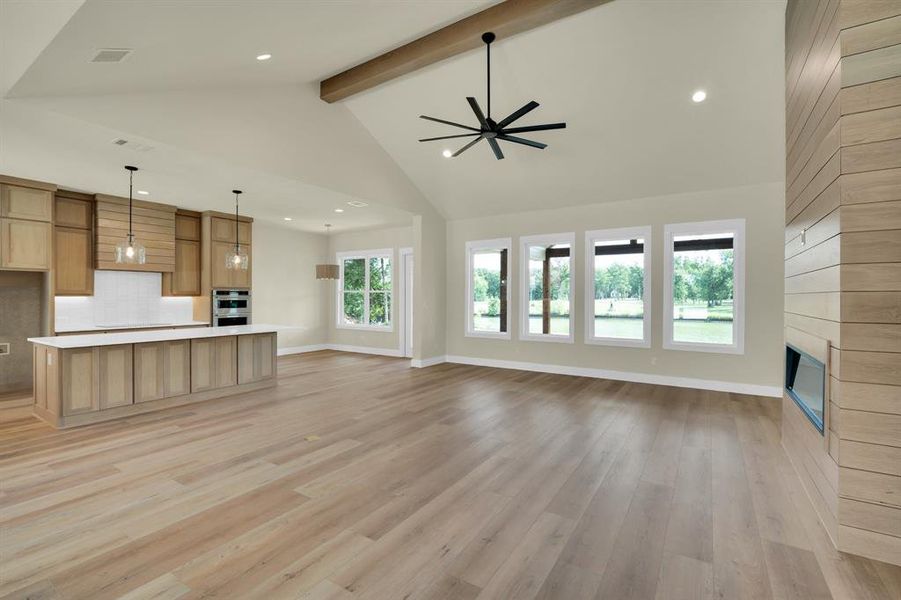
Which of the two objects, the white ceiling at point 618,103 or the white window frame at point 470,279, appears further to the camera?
the white window frame at point 470,279

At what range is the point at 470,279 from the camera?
8.30 m

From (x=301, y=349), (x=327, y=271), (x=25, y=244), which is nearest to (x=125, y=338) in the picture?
(x=25, y=244)

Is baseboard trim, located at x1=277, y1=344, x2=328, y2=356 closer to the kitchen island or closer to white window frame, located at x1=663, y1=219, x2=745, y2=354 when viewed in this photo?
the kitchen island

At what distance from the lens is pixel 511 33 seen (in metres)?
4.22

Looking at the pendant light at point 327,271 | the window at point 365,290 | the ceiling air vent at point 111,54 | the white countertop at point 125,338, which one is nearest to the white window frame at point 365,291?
the window at point 365,290

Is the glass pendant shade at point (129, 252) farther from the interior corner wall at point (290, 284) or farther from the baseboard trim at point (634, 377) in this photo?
the baseboard trim at point (634, 377)

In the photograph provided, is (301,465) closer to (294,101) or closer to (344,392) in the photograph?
(344,392)

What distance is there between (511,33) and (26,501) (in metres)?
5.45

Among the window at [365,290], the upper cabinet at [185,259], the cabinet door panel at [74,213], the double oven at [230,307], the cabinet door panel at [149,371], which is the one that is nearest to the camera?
the cabinet door panel at [149,371]

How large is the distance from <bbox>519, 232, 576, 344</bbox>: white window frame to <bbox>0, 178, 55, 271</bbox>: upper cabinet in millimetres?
7207

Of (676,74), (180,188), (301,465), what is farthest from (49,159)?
(676,74)


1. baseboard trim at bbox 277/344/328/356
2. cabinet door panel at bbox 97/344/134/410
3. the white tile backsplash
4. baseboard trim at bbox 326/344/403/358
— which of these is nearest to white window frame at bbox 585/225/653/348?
baseboard trim at bbox 326/344/403/358

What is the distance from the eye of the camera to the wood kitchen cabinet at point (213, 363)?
5.24 m

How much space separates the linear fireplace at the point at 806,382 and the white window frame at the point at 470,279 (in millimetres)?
4700
